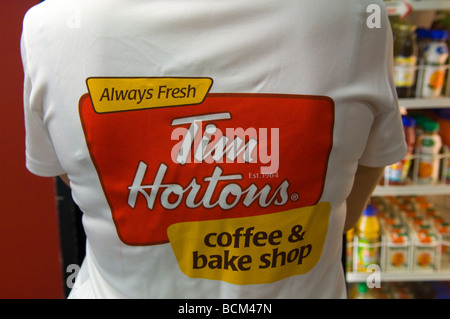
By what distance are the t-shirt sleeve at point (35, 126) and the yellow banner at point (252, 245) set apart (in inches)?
11.9

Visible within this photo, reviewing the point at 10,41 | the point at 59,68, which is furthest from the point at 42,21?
the point at 10,41

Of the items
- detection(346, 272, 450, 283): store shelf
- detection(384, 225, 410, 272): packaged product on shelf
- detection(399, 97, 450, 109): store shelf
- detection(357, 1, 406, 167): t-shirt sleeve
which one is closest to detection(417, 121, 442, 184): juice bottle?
detection(399, 97, 450, 109): store shelf

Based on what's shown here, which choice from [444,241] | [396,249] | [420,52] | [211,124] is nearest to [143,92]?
[211,124]

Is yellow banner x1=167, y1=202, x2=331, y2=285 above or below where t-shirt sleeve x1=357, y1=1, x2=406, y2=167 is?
below

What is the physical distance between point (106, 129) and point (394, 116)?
489mm

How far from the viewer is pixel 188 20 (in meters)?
0.72

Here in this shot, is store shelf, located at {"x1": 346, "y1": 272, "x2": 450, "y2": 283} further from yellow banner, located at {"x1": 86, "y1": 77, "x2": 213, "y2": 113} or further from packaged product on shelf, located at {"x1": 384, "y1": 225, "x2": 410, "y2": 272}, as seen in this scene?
yellow banner, located at {"x1": 86, "y1": 77, "x2": 213, "y2": 113}

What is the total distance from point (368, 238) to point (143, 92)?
1.39m

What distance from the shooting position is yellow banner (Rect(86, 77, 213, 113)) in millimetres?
737

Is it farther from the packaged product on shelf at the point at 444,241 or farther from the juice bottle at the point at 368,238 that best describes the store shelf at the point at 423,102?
the packaged product on shelf at the point at 444,241

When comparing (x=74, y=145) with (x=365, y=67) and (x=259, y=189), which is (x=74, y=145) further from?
(x=365, y=67)

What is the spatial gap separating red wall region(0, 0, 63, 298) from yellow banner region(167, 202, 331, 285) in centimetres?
93

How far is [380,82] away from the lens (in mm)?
790

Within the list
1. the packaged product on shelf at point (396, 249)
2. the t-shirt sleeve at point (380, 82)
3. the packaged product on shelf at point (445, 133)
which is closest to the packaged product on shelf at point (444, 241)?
the packaged product on shelf at point (396, 249)
